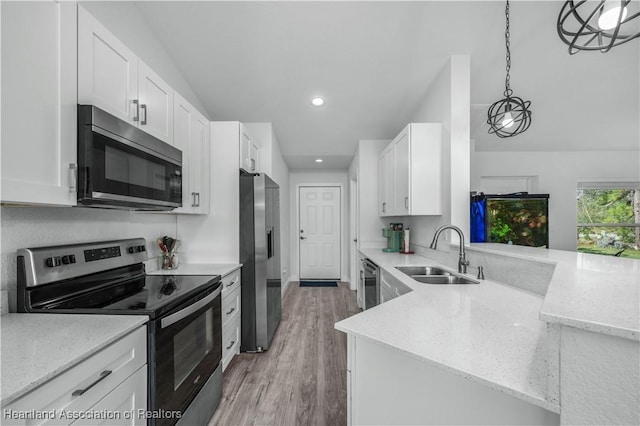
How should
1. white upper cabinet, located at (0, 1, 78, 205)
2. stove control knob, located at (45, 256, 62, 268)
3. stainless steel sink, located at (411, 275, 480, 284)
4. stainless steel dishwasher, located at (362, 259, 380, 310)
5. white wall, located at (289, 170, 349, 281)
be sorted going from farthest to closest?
white wall, located at (289, 170, 349, 281) < stainless steel dishwasher, located at (362, 259, 380, 310) < stainless steel sink, located at (411, 275, 480, 284) < stove control knob, located at (45, 256, 62, 268) < white upper cabinet, located at (0, 1, 78, 205)

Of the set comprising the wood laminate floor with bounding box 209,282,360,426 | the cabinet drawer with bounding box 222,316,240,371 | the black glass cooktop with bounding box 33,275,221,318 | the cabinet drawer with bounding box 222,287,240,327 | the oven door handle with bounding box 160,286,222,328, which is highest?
the black glass cooktop with bounding box 33,275,221,318

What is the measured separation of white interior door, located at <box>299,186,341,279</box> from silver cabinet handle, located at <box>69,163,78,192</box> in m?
4.49

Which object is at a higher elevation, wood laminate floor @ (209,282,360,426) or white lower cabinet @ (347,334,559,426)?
white lower cabinet @ (347,334,559,426)

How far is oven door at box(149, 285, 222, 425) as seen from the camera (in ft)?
3.91

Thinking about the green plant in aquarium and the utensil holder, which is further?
the green plant in aquarium

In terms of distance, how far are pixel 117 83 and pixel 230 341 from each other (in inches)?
77.7

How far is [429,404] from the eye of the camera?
0.92 metres

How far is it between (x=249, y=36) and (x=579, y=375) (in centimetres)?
296

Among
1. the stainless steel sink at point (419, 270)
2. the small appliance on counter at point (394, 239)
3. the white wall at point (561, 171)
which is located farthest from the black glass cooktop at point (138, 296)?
the white wall at point (561, 171)

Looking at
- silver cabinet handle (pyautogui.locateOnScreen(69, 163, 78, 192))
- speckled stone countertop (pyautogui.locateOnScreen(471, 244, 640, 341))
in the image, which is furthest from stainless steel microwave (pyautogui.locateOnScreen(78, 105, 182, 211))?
speckled stone countertop (pyautogui.locateOnScreen(471, 244, 640, 341))

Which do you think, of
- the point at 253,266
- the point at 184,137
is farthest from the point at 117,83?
the point at 253,266

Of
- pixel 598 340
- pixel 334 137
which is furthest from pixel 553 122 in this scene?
pixel 598 340

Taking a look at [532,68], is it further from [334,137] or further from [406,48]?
[334,137]

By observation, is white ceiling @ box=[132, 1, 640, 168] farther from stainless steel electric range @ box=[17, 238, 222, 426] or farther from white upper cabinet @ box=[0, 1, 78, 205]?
stainless steel electric range @ box=[17, 238, 222, 426]
